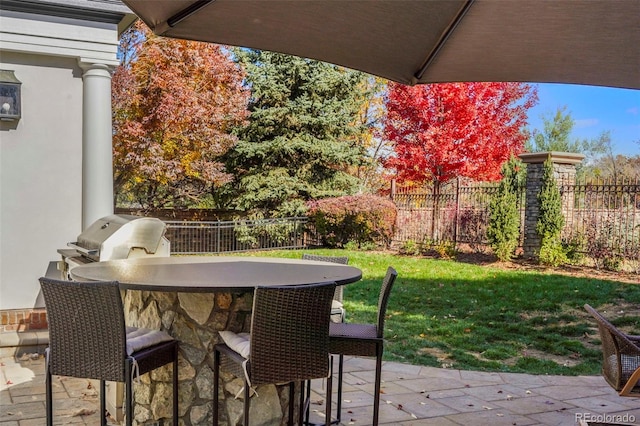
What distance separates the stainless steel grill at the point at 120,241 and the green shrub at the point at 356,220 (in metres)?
8.48

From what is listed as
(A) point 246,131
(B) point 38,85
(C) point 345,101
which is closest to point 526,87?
(C) point 345,101

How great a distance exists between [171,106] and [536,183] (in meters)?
7.36

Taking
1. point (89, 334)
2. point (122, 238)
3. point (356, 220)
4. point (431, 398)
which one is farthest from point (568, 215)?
point (89, 334)

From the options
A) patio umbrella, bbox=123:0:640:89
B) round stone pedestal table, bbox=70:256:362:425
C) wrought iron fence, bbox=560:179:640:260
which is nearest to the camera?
patio umbrella, bbox=123:0:640:89

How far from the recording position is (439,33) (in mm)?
2424

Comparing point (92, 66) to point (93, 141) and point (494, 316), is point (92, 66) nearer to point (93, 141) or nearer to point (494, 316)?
point (93, 141)

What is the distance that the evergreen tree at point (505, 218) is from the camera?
9.91m

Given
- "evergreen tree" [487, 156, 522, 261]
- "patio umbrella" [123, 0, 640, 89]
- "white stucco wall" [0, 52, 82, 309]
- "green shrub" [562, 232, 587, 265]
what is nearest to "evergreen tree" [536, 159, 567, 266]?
"green shrub" [562, 232, 587, 265]

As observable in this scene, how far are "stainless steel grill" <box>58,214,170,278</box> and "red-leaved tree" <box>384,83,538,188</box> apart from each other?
875 cm

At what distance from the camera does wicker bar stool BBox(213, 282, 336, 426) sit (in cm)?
237

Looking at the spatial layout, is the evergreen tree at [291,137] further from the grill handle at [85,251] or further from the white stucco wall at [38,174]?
the grill handle at [85,251]

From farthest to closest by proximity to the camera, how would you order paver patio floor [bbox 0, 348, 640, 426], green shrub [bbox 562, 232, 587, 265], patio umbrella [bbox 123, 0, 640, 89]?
green shrub [bbox 562, 232, 587, 265] < paver patio floor [bbox 0, 348, 640, 426] < patio umbrella [bbox 123, 0, 640, 89]

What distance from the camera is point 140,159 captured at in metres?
11.6

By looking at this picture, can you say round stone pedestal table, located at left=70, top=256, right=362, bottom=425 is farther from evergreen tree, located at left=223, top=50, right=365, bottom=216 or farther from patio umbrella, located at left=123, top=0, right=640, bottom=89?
evergreen tree, located at left=223, top=50, right=365, bottom=216
